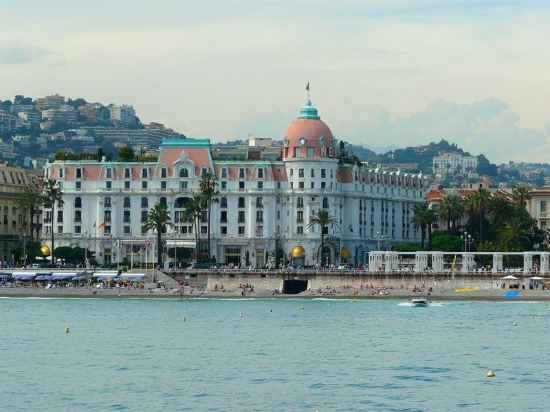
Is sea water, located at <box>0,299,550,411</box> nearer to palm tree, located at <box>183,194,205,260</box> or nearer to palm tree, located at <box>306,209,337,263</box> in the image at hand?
palm tree, located at <box>183,194,205,260</box>

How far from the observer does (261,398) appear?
238 ft

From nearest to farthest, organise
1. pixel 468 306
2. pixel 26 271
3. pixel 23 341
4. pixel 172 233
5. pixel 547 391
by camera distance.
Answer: pixel 547 391, pixel 23 341, pixel 468 306, pixel 26 271, pixel 172 233

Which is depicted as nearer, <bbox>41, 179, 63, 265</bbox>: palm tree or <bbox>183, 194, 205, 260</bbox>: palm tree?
<bbox>183, 194, 205, 260</bbox>: palm tree

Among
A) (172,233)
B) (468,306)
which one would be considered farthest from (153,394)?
(172,233)

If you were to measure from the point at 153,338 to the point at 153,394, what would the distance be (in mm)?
30766

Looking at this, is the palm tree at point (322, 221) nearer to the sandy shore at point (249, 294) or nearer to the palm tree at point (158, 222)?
the palm tree at point (158, 222)

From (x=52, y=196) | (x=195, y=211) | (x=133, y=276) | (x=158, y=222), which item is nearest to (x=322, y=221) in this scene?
(x=195, y=211)

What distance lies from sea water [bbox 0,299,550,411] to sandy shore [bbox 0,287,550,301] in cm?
2027

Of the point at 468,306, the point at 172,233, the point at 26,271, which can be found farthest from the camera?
the point at 172,233

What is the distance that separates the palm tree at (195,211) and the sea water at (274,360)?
167ft

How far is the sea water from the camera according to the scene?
72.3 m

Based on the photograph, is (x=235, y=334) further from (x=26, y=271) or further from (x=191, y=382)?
(x=26, y=271)

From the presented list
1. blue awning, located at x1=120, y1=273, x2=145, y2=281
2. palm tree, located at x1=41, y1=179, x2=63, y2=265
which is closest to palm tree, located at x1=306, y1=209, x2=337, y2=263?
blue awning, located at x1=120, y1=273, x2=145, y2=281

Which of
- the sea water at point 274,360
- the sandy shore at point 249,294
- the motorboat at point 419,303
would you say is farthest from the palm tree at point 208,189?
the sea water at point 274,360
